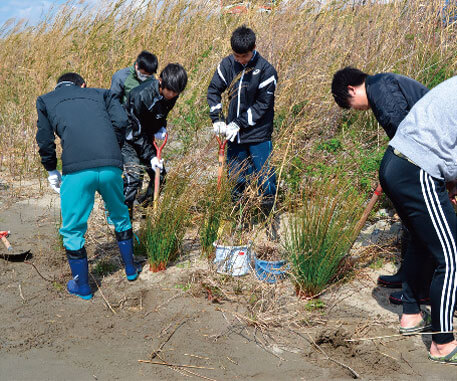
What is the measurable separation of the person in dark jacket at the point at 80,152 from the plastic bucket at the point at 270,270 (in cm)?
116

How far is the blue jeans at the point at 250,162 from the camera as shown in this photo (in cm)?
467

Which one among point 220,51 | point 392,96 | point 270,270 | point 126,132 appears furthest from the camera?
point 220,51

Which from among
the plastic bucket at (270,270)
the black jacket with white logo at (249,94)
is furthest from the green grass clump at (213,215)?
the black jacket with white logo at (249,94)

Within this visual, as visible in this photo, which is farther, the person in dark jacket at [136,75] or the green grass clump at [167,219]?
the person in dark jacket at [136,75]

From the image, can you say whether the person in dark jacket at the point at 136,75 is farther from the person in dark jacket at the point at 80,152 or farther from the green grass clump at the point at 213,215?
the person in dark jacket at the point at 80,152

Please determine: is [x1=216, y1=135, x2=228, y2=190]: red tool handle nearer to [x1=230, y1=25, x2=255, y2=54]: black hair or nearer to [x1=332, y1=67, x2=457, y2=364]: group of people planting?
[x1=230, y1=25, x2=255, y2=54]: black hair

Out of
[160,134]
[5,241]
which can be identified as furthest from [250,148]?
[5,241]

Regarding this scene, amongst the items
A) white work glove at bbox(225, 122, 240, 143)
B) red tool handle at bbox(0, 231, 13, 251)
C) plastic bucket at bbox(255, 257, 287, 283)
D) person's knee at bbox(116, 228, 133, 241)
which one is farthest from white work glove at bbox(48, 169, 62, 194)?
plastic bucket at bbox(255, 257, 287, 283)

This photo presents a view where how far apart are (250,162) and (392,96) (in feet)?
6.21

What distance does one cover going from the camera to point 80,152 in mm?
3623

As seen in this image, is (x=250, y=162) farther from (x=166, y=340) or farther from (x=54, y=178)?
(x=166, y=340)

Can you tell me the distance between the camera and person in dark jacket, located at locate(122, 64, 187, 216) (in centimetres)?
423

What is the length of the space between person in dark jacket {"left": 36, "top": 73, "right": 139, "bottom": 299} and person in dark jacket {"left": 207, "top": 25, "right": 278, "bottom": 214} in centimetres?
113

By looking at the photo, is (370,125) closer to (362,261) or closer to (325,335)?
(362,261)
